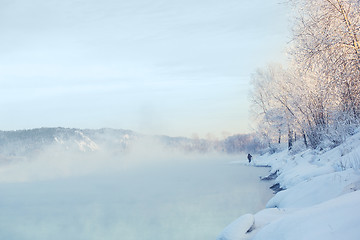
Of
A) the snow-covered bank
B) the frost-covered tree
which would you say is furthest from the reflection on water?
the frost-covered tree

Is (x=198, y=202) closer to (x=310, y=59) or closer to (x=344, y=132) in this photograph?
(x=344, y=132)

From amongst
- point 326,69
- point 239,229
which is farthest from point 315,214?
point 326,69

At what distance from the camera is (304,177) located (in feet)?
51.1

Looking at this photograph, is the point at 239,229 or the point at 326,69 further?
the point at 326,69

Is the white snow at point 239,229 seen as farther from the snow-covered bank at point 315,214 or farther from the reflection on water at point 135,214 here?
the reflection on water at point 135,214

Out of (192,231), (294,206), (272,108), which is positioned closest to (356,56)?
(294,206)

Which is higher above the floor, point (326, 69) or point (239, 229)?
point (326, 69)

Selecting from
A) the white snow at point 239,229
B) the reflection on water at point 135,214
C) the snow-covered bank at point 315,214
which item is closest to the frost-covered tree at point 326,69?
the snow-covered bank at point 315,214

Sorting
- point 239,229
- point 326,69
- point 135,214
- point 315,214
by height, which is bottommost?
point 135,214

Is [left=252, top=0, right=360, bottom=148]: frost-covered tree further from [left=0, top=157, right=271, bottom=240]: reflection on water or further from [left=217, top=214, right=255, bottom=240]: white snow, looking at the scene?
[left=0, top=157, right=271, bottom=240]: reflection on water

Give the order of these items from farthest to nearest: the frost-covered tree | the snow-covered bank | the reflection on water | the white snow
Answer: the reflection on water → the frost-covered tree → the white snow → the snow-covered bank

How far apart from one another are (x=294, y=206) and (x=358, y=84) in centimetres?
534

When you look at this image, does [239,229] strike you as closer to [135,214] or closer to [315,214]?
[315,214]

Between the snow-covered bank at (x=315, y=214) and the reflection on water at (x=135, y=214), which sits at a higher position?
the snow-covered bank at (x=315, y=214)
